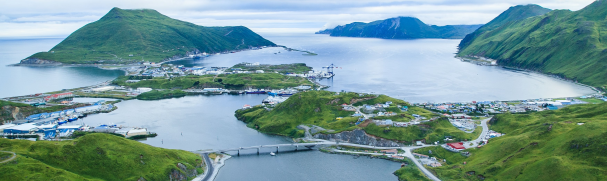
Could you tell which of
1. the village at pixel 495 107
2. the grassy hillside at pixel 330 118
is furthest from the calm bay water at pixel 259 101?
the village at pixel 495 107

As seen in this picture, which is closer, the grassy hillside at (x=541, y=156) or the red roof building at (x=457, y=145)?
the grassy hillside at (x=541, y=156)

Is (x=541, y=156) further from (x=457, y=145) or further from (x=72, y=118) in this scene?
(x=72, y=118)

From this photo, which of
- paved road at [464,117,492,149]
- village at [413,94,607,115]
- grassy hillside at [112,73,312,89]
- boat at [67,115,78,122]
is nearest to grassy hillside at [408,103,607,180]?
paved road at [464,117,492,149]

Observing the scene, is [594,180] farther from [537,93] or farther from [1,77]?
[1,77]

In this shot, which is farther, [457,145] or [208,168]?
[457,145]

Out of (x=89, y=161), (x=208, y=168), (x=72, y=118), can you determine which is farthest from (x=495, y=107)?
(x=72, y=118)

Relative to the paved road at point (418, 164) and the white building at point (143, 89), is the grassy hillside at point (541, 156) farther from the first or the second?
the white building at point (143, 89)

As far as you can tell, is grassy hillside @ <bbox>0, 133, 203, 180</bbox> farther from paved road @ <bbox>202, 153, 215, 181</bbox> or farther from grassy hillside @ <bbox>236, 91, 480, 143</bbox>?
grassy hillside @ <bbox>236, 91, 480, 143</bbox>
